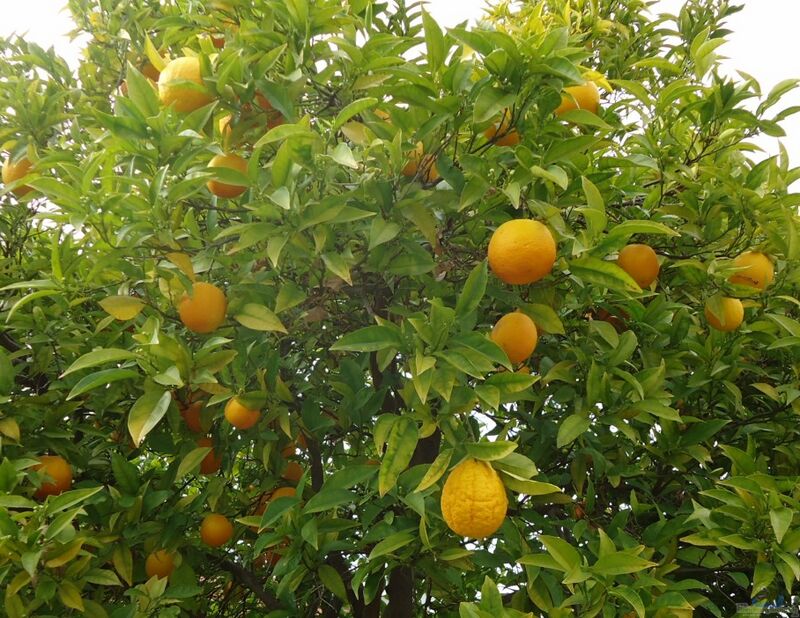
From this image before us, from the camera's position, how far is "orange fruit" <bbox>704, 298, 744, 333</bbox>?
204 centimetres

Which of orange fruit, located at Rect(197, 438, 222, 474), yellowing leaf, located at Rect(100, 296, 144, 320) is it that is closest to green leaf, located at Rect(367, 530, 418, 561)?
orange fruit, located at Rect(197, 438, 222, 474)

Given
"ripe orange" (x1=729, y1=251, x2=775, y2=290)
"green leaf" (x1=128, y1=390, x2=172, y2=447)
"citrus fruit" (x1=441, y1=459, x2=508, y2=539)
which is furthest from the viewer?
"ripe orange" (x1=729, y1=251, x2=775, y2=290)

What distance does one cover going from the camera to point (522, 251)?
1.61 meters

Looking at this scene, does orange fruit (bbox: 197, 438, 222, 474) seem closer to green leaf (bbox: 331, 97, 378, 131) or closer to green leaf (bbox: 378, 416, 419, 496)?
green leaf (bbox: 378, 416, 419, 496)

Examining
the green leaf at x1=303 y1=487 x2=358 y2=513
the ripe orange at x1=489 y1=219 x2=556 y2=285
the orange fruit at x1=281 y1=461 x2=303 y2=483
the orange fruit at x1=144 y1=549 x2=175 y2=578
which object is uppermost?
the ripe orange at x1=489 y1=219 x2=556 y2=285

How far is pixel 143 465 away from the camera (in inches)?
123

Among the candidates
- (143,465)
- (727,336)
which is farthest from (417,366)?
(143,465)

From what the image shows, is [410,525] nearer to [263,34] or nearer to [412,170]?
[412,170]

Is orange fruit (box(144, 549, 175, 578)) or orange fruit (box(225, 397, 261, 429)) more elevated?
orange fruit (box(225, 397, 261, 429))

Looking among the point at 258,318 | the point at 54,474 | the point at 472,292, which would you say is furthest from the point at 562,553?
the point at 54,474

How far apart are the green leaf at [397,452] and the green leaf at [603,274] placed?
544 millimetres

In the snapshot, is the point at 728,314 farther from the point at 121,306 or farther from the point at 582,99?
the point at 121,306

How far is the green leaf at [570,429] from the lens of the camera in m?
1.83

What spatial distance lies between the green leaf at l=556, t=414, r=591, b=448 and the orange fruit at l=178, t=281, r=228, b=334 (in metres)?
0.92
